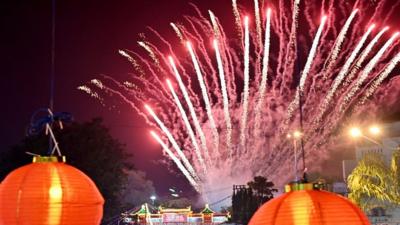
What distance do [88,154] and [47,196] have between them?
16.1 meters

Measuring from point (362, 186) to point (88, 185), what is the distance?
11.6m

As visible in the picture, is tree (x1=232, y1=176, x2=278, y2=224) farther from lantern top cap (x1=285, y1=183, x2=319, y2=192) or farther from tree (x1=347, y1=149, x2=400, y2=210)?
lantern top cap (x1=285, y1=183, x2=319, y2=192)

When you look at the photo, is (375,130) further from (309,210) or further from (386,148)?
(309,210)

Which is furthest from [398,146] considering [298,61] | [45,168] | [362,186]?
[45,168]

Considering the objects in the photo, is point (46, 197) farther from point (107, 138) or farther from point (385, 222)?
point (107, 138)

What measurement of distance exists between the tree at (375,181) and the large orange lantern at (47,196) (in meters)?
11.4

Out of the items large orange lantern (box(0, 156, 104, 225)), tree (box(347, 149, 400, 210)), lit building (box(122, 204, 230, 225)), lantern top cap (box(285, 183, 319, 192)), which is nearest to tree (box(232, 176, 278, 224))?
lit building (box(122, 204, 230, 225))

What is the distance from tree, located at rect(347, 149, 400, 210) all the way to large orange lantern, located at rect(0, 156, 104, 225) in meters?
11.4

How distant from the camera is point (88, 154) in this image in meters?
20.2

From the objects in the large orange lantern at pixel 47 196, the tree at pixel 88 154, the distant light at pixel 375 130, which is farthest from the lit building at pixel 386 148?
the large orange lantern at pixel 47 196

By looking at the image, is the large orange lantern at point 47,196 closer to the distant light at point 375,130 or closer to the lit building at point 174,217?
the distant light at point 375,130

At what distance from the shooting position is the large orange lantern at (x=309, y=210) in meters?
3.72

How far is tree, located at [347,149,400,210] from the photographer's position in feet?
46.7

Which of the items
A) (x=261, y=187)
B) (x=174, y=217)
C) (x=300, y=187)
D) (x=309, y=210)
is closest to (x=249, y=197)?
(x=261, y=187)
